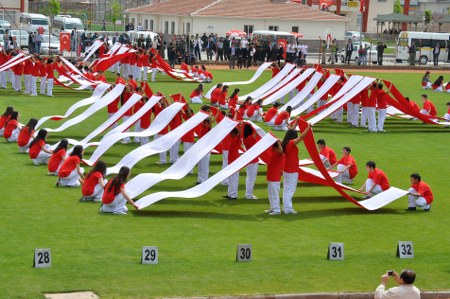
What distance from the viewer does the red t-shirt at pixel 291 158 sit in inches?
771

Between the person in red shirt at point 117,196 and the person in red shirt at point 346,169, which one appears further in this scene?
the person in red shirt at point 346,169

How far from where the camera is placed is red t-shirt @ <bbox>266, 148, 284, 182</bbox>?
64.1 ft

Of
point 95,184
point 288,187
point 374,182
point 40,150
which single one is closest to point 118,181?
point 95,184

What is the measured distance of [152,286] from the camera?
1430 cm

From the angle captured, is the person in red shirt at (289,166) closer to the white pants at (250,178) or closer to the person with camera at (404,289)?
the white pants at (250,178)

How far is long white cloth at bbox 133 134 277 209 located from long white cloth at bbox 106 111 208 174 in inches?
112

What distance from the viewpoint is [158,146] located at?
23156mm

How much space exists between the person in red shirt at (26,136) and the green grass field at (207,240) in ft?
1.46

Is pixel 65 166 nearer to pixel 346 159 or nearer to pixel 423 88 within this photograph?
pixel 346 159

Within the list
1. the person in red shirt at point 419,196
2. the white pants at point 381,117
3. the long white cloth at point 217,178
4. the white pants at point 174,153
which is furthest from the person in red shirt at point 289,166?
the white pants at point 381,117

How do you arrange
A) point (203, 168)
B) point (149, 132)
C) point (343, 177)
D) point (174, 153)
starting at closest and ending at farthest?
point (203, 168)
point (343, 177)
point (149, 132)
point (174, 153)

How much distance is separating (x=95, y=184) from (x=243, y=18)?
57.2 m

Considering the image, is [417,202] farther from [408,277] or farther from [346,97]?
[346,97]

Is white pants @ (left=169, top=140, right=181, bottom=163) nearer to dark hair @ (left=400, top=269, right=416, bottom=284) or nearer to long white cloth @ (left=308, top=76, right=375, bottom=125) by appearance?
long white cloth @ (left=308, top=76, right=375, bottom=125)
